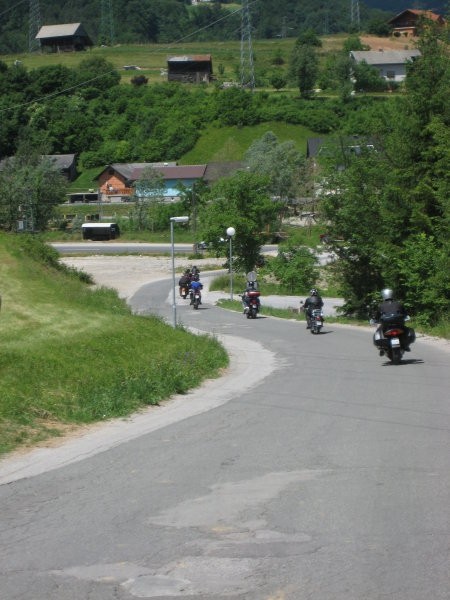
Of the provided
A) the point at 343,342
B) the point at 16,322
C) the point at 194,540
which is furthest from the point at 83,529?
the point at 343,342

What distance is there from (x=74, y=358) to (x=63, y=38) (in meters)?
171

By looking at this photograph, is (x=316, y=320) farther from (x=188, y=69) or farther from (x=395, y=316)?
(x=188, y=69)

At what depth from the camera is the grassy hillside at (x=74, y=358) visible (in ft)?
46.8

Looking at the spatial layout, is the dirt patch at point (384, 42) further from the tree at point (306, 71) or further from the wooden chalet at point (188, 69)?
the tree at point (306, 71)

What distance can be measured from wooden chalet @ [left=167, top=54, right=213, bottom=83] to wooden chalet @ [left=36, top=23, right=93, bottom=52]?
34104 mm

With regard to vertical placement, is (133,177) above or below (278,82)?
below

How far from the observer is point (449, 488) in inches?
370

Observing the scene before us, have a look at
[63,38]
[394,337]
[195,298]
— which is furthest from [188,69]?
[394,337]

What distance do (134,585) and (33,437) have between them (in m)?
6.10

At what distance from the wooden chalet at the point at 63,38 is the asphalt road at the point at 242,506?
172 meters

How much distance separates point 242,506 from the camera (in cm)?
893

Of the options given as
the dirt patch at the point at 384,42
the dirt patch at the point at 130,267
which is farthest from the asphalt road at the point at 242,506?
the dirt patch at the point at 384,42

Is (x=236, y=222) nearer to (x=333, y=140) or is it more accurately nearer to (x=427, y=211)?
(x=333, y=140)

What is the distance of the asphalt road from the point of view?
272 inches
